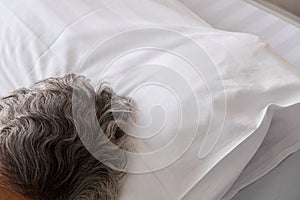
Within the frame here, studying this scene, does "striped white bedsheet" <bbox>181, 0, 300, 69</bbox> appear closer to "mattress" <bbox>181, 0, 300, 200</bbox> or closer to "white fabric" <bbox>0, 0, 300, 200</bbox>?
"mattress" <bbox>181, 0, 300, 200</bbox>

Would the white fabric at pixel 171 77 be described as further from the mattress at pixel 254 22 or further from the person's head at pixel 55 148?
the mattress at pixel 254 22

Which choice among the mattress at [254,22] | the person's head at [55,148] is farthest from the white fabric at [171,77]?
the mattress at [254,22]

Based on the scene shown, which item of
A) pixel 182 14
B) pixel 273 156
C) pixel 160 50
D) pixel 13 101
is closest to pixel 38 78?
pixel 13 101

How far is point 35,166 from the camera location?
26.9 inches

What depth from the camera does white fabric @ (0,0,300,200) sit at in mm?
745

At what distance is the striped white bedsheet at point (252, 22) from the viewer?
1242 mm

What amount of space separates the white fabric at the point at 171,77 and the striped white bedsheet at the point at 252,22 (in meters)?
0.32

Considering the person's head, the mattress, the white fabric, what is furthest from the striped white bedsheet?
the person's head

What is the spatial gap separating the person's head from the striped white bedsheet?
65 centimetres

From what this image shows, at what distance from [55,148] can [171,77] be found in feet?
0.83

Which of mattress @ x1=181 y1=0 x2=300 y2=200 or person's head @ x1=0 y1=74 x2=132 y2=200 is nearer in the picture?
person's head @ x1=0 y1=74 x2=132 y2=200

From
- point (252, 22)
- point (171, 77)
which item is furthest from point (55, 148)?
point (252, 22)

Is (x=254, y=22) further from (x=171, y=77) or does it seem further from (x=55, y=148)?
(x=55, y=148)

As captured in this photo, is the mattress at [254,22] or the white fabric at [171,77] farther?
the mattress at [254,22]
